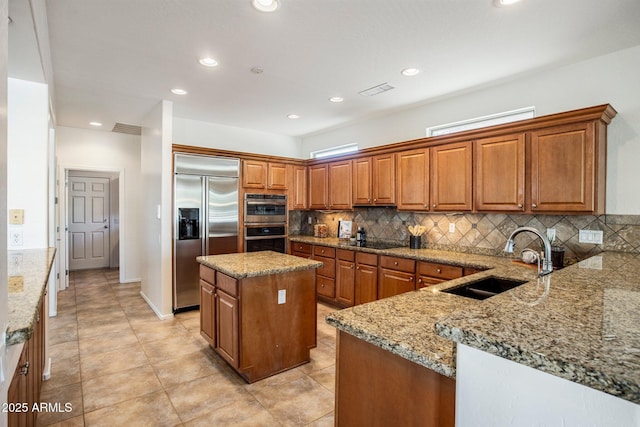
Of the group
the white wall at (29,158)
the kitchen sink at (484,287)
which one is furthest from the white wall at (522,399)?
the white wall at (29,158)

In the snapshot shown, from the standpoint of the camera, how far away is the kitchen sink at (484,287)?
2.08 metres

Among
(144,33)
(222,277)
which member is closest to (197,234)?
(222,277)

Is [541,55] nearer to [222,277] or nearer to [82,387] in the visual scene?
[222,277]

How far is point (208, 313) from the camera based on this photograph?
3.00 metres

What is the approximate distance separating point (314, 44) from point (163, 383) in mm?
2944

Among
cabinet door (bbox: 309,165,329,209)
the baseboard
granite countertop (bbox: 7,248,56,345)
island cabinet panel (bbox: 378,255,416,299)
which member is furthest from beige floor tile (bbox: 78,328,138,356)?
cabinet door (bbox: 309,165,329,209)

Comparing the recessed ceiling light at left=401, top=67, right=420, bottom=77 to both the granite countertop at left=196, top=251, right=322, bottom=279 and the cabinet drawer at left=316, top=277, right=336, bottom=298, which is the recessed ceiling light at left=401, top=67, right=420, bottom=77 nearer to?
the granite countertop at left=196, top=251, right=322, bottom=279

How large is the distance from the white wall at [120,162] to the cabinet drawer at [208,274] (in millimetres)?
3222

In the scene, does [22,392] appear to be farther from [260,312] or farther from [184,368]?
[184,368]

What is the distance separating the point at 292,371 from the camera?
277cm

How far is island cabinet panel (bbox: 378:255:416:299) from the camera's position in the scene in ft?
11.5

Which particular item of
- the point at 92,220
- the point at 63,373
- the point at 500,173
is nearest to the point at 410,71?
the point at 500,173

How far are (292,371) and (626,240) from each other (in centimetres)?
297

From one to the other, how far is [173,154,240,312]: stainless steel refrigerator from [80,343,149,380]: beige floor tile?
3.64ft
